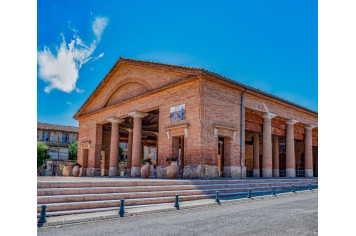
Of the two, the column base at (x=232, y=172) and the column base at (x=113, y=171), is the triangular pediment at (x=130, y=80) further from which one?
the column base at (x=232, y=172)

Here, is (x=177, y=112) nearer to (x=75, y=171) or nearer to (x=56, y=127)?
(x=75, y=171)

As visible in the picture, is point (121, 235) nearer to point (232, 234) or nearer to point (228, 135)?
point (232, 234)

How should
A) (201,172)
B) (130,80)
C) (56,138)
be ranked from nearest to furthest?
(201,172) < (130,80) < (56,138)

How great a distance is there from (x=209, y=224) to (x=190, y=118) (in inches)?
435

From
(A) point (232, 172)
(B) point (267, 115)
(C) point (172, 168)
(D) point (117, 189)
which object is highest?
(B) point (267, 115)

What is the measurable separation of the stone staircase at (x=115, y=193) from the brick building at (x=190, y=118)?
377 centimetres

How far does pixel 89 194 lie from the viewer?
1033cm

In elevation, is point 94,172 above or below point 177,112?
below

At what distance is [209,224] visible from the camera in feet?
24.6

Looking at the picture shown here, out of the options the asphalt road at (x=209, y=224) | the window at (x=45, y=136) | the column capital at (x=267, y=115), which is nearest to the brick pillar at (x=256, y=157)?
the column capital at (x=267, y=115)

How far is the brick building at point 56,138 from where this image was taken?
49.7 meters

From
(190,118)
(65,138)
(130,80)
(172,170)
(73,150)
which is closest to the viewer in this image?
(172,170)

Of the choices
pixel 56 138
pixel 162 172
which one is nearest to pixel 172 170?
pixel 162 172
